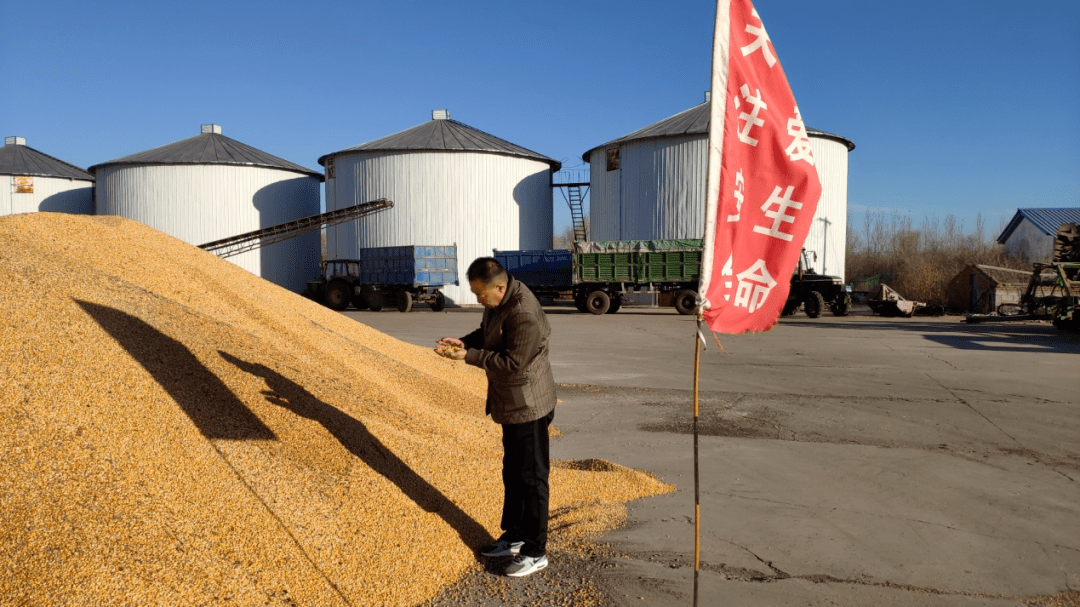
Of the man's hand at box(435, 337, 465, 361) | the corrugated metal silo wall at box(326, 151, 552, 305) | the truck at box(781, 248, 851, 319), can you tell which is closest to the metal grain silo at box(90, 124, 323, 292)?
the corrugated metal silo wall at box(326, 151, 552, 305)

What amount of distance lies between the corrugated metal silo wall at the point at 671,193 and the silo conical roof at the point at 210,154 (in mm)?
14358

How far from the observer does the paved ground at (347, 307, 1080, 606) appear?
358 centimetres

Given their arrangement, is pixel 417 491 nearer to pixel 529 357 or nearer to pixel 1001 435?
pixel 529 357

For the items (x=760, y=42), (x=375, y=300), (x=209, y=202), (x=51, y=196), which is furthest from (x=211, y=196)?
(x=760, y=42)

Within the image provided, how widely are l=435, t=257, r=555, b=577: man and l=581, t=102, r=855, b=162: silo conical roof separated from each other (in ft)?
89.0

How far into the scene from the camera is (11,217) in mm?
7613

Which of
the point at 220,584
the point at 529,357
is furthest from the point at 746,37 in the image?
the point at 220,584

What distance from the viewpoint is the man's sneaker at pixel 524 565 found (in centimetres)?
356

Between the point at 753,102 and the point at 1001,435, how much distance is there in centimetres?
530

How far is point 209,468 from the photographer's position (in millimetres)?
3709

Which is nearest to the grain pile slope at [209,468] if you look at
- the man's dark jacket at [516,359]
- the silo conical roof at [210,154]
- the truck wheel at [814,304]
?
the man's dark jacket at [516,359]

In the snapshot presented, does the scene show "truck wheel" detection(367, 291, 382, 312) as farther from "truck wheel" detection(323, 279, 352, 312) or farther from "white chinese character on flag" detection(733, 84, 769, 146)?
"white chinese character on flag" detection(733, 84, 769, 146)

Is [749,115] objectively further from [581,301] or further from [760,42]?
[581,301]

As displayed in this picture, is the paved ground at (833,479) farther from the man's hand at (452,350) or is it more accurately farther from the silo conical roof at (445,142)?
the silo conical roof at (445,142)
